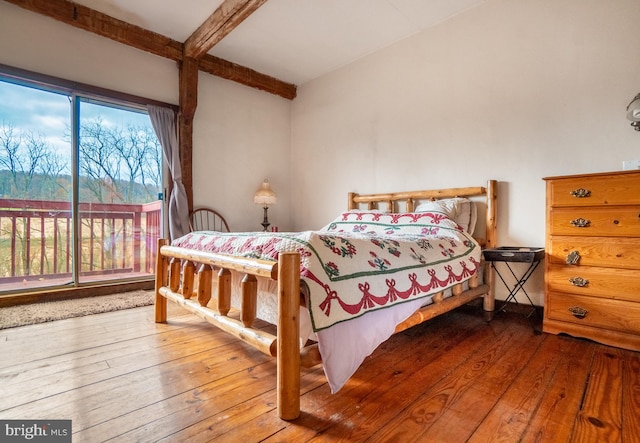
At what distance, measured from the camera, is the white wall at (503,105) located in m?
2.14

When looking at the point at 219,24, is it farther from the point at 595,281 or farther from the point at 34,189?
the point at 595,281

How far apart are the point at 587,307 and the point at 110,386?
103 inches

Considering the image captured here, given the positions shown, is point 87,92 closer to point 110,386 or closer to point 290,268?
point 110,386

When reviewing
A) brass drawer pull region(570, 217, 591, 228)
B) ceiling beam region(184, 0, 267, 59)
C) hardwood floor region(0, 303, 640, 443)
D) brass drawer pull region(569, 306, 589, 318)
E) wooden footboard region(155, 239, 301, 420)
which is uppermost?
ceiling beam region(184, 0, 267, 59)

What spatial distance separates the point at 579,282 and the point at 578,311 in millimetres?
177

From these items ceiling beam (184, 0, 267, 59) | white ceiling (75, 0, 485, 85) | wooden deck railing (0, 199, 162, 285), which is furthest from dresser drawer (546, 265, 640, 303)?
wooden deck railing (0, 199, 162, 285)

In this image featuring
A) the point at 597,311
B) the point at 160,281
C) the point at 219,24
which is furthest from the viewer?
the point at 219,24

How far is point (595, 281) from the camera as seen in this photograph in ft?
6.15

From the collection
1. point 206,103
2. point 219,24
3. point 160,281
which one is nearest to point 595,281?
point 160,281

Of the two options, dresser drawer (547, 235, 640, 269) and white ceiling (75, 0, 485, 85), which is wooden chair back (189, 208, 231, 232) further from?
dresser drawer (547, 235, 640, 269)

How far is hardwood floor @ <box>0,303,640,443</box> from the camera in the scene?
1.09 m

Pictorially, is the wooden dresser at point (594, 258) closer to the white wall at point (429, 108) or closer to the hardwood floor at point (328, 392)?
the hardwood floor at point (328, 392)

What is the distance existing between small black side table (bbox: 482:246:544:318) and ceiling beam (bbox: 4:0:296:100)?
11.3ft

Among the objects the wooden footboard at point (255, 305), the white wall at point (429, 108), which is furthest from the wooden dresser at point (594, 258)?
the wooden footboard at point (255, 305)
